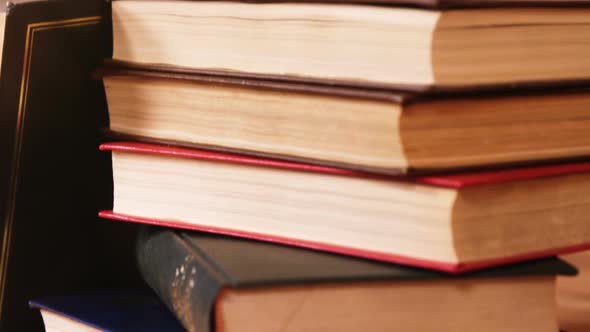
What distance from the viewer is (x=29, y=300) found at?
92cm

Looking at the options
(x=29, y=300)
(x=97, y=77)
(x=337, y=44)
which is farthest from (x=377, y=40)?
(x=29, y=300)

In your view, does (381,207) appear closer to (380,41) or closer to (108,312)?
(380,41)

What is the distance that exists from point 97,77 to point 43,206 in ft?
0.44

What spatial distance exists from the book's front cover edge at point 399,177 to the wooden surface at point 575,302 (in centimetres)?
22

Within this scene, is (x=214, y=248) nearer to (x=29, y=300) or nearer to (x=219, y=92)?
(x=219, y=92)

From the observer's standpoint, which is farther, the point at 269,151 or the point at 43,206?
the point at 43,206

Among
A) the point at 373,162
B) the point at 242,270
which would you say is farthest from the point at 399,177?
the point at 242,270

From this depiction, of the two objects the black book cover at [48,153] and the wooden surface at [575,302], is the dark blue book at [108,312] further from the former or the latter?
the wooden surface at [575,302]

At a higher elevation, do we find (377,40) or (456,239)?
(377,40)

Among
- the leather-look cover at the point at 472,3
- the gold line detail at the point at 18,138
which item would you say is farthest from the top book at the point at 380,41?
the gold line detail at the point at 18,138

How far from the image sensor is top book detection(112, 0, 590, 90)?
69 centimetres

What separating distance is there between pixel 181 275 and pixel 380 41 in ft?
0.78

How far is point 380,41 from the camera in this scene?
2.30 ft

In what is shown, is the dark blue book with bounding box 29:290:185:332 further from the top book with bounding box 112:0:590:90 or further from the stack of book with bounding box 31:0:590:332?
the top book with bounding box 112:0:590:90
